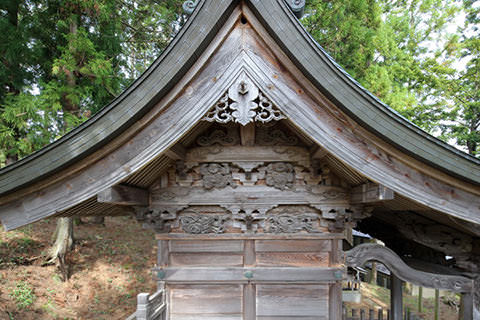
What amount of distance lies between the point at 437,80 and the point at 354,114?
1096 centimetres

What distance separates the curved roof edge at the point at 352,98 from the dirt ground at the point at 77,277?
729 cm

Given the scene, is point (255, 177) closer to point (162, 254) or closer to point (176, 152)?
point (176, 152)

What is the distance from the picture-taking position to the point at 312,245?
110 inches

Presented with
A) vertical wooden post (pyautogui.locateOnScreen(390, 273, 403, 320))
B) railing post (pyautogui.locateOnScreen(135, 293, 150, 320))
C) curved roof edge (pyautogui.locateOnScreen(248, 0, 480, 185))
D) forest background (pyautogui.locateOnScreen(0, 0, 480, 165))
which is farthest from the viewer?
forest background (pyautogui.locateOnScreen(0, 0, 480, 165))

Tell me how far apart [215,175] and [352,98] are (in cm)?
158

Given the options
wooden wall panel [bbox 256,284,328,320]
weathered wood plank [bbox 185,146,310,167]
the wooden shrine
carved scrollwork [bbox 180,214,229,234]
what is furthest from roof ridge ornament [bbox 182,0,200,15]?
Result: wooden wall panel [bbox 256,284,328,320]

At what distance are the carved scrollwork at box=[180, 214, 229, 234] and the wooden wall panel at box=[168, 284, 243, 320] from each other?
0.69m

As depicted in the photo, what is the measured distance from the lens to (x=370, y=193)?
2166 mm

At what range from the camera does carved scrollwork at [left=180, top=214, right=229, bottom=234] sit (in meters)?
2.75

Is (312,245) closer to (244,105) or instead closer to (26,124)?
(244,105)

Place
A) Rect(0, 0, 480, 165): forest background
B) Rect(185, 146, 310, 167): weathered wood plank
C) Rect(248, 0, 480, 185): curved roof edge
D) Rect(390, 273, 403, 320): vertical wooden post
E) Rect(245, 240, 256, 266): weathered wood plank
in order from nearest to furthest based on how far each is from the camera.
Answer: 1. Rect(248, 0, 480, 185): curved roof edge
2. Rect(185, 146, 310, 167): weathered wood plank
3. Rect(245, 240, 256, 266): weathered wood plank
4. Rect(390, 273, 403, 320): vertical wooden post
5. Rect(0, 0, 480, 165): forest background

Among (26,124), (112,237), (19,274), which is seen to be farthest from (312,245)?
(112,237)

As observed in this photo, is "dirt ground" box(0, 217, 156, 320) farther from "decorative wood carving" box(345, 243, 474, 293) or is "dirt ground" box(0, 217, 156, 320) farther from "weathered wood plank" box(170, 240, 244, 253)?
"decorative wood carving" box(345, 243, 474, 293)

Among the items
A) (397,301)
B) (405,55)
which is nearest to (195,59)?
(397,301)
